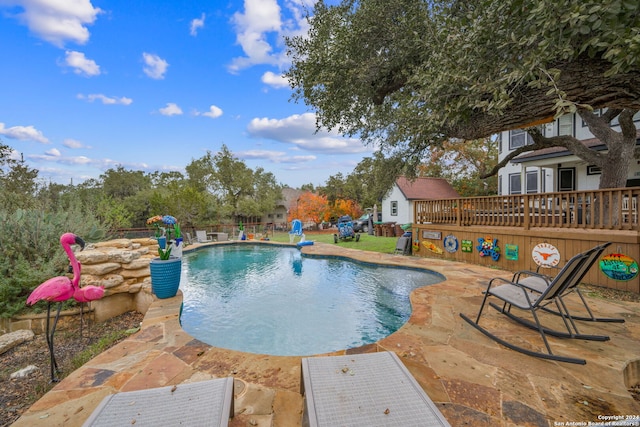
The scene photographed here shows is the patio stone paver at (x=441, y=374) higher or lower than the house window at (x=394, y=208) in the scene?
lower

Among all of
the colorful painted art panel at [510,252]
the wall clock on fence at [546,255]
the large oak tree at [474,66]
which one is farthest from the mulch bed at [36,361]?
the colorful painted art panel at [510,252]

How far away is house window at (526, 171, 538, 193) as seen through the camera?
43.2 ft

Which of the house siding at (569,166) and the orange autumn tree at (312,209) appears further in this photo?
the orange autumn tree at (312,209)

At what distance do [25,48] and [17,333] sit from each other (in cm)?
990

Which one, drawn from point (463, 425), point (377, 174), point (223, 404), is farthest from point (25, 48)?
point (463, 425)

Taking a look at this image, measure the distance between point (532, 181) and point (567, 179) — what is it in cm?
165

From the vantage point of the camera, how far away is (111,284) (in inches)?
182

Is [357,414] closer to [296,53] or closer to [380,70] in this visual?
[380,70]

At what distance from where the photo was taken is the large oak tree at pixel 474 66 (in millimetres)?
2234

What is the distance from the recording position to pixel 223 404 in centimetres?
162

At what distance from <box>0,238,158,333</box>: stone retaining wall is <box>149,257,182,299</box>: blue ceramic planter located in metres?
0.26

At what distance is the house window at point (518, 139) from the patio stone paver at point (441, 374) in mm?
11713

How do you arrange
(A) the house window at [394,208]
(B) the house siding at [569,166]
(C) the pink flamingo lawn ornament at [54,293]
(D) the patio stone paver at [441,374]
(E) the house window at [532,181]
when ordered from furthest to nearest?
(A) the house window at [394,208], (E) the house window at [532,181], (B) the house siding at [569,166], (C) the pink flamingo lawn ornament at [54,293], (D) the patio stone paver at [441,374]

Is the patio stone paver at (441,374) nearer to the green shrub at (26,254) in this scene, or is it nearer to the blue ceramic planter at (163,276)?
the blue ceramic planter at (163,276)
